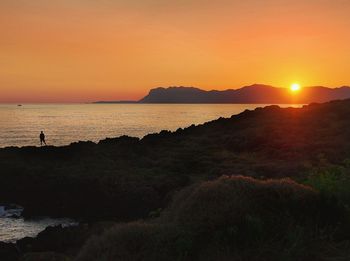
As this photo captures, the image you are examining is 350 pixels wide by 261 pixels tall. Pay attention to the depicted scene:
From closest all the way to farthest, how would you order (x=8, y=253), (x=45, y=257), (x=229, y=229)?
1. (x=229, y=229)
2. (x=45, y=257)
3. (x=8, y=253)

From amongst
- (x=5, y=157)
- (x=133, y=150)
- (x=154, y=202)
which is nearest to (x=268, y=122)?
(x=133, y=150)

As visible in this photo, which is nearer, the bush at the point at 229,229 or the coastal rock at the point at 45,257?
the bush at the point at 229,229

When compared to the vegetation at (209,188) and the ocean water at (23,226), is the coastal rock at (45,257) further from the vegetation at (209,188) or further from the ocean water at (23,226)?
the ocean water at (23,226)

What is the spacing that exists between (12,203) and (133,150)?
13210mm

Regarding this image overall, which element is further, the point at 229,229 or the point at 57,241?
the point at 57,241

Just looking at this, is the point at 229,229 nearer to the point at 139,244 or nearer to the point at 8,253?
the point at 139,244

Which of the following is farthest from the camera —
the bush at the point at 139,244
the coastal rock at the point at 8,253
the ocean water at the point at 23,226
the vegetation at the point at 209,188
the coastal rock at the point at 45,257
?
the ocean water at the point at 23,226

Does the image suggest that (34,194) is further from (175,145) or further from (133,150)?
(175,145)

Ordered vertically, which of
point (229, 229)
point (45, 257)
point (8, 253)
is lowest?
point (8, 253)

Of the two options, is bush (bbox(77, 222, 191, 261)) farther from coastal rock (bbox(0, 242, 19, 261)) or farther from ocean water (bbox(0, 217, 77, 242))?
ocean water (bbox(0, 217, 77, 242))

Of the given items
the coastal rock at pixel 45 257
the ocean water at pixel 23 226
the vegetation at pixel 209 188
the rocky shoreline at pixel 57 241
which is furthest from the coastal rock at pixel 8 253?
the ocean water at pixel 23 226

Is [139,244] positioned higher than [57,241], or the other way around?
[139,244]

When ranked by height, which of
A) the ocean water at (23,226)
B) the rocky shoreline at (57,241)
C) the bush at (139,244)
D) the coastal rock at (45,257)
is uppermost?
the bush at (139,244)

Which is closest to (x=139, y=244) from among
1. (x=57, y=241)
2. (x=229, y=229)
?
(x=229, y=229)
